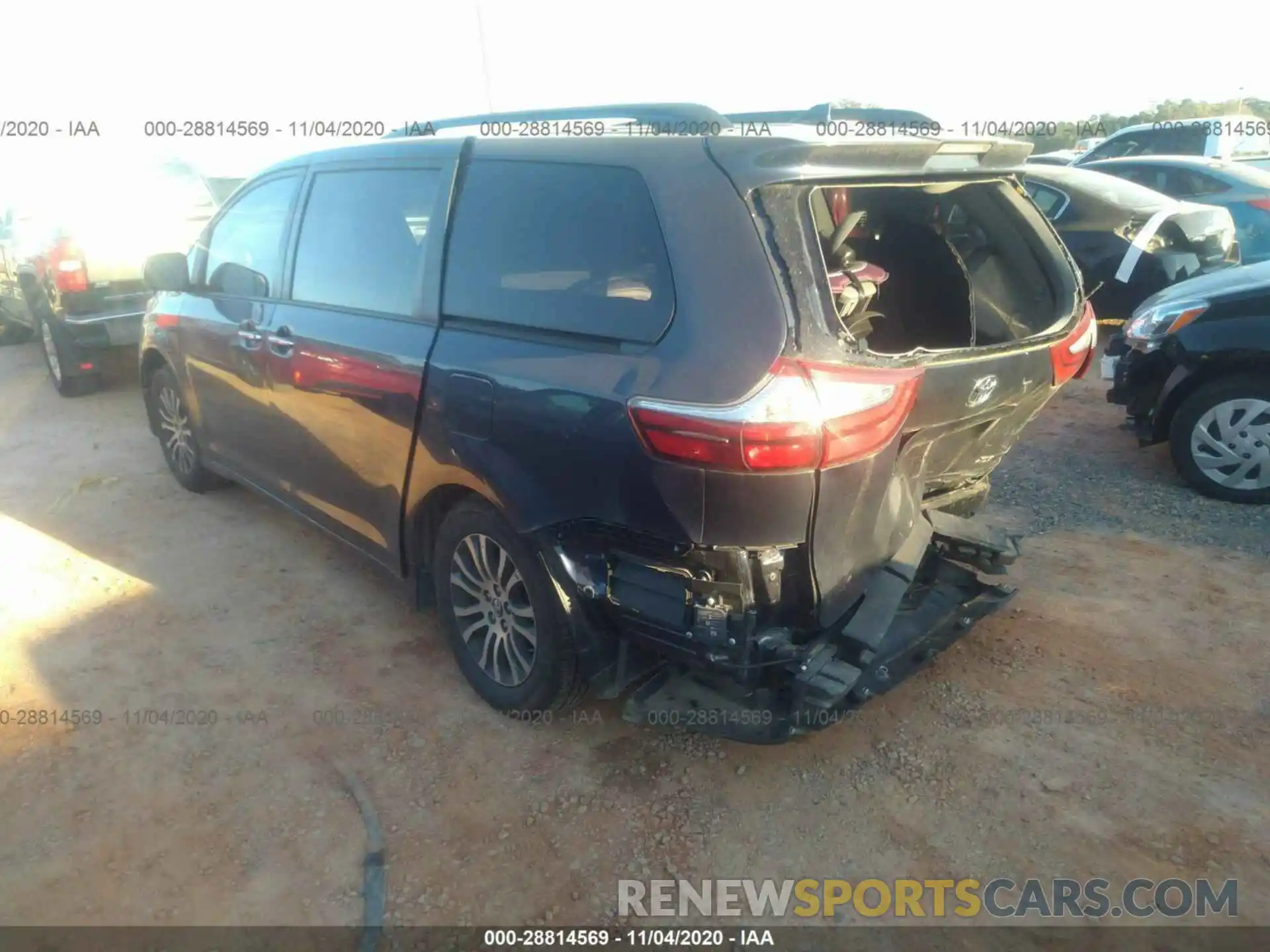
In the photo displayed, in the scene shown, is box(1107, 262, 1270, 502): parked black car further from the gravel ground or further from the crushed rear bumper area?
the crushed rear bumper area

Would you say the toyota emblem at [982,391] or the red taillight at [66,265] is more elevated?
the red taillight at [66,265]

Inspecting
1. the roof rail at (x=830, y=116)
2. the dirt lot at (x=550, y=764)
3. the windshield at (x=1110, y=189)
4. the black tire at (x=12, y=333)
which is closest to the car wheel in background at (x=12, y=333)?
the black tire at (x=12, y=333)

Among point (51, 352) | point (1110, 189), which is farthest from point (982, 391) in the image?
point (51, 352)

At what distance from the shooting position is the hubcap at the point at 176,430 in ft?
16.6

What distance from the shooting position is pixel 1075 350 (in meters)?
3.13

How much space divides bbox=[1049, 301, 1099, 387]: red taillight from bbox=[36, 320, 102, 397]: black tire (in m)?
7.41

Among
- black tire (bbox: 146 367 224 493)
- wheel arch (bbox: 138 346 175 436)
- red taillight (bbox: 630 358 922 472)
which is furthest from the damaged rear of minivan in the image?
wheel arch (bbox: 138 346 175 436)

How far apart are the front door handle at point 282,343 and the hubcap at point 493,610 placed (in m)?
1.20

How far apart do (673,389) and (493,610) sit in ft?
3.98

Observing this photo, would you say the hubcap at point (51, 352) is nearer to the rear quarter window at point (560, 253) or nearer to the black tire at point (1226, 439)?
the rear quarter window at point (560, 253)

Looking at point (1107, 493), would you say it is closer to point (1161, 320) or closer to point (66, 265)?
point (1161, 320)

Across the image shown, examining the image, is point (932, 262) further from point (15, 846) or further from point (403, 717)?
point (15, 846)

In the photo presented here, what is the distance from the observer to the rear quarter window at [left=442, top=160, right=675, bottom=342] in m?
2.47

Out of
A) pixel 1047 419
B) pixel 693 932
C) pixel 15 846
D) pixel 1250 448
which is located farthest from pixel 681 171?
pixel 1047 419
